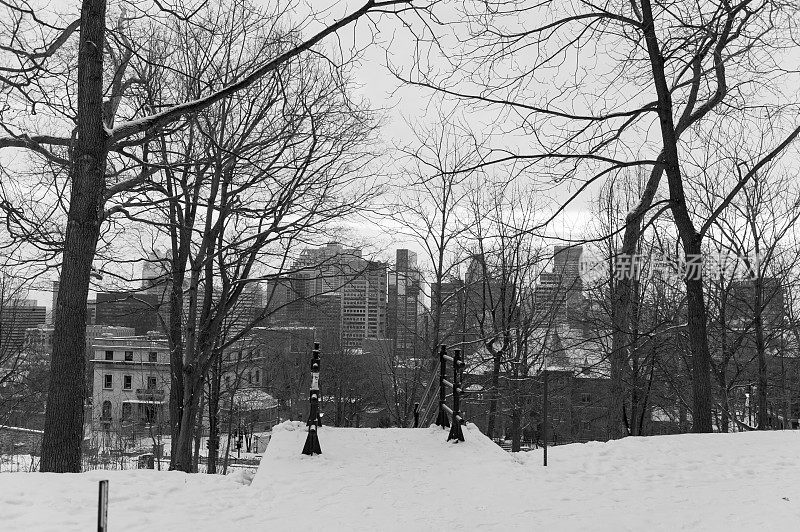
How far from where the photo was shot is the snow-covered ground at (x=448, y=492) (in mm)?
4852

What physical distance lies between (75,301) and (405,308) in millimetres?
18655

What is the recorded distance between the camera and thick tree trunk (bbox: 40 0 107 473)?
6387 millimetres

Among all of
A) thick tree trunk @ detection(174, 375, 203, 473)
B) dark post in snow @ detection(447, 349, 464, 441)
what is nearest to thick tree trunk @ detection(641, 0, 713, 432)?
dark post in snow @ detection(447, 349, 464, 441)

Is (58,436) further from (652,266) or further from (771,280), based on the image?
(771,280)

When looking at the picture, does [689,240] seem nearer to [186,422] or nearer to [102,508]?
[102,508]

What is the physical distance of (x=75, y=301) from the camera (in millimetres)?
6512

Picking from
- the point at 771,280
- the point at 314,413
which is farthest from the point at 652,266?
the point at 314,413

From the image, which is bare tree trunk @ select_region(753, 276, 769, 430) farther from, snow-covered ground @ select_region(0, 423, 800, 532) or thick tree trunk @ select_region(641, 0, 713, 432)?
snow-covered ground @ select_region(0, 423, 800, 532)

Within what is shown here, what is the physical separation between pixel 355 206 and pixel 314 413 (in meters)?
6.02

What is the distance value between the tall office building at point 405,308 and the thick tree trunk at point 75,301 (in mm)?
10736

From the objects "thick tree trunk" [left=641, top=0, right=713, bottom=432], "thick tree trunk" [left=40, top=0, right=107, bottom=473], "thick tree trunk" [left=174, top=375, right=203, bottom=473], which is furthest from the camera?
"thick tree trunk" [left=174, top=375, right=203, bottom=473]

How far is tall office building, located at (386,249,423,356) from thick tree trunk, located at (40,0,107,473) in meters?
10.7

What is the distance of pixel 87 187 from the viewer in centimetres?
646

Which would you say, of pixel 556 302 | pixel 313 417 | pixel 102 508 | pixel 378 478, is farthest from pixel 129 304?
pixel 102 508
